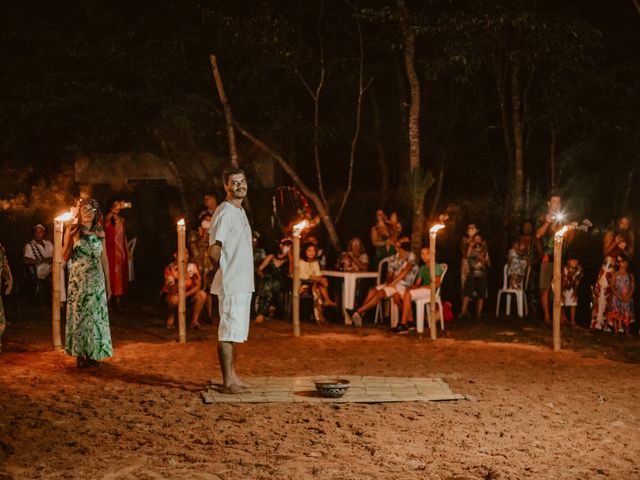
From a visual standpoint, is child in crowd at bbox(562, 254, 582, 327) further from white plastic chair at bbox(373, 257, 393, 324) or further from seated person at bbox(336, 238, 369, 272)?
seated person at bbox(336, 238, 369, 272)

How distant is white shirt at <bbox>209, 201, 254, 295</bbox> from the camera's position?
23.6ft

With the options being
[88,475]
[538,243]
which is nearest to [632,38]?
[538,243]

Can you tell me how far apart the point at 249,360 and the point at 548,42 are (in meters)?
8.59

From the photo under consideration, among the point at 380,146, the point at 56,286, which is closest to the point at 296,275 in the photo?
the point at 56,286

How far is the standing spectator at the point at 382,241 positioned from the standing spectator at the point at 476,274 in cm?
134

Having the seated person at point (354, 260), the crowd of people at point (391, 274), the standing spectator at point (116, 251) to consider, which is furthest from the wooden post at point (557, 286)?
the standing spectator at point (116, 251)

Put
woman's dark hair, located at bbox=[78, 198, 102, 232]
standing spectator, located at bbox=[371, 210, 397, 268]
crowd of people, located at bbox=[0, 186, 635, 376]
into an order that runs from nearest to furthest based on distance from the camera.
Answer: woman's dark hair, located at bbox=[78, 198, 102, 232], crowd of people, located at bbox=[0, 186, 635, 376], standing spectator, located at bbox=[371, 210, 397, 268]

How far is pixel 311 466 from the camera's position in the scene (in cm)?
530

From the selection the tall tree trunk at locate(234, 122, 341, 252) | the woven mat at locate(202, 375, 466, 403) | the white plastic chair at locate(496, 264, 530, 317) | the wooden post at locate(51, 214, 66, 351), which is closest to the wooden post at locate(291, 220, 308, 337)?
the woven mat at locate(202, 375, 466, 403)

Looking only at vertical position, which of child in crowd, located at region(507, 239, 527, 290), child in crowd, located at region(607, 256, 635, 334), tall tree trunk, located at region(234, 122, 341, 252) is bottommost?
child in crowd, located at region(607, 256, 635, 334)

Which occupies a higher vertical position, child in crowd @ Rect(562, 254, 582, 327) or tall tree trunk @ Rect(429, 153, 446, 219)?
tall tree trunk @ Rect(429, 153, 446, 219)

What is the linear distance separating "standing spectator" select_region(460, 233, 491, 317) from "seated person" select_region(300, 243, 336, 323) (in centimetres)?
233

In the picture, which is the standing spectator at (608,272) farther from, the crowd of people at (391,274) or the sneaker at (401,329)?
the sneaker at (401,329)

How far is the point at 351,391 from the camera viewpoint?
7.57m
